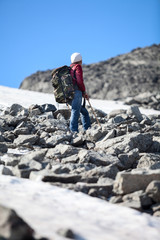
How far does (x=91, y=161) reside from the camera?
18.3 ft

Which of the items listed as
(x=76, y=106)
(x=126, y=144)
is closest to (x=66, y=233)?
(x=126, y=144)

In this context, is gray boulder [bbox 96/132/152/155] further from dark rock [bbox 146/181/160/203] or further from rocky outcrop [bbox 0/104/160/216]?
dark rock [bbox 146/181/160/203]

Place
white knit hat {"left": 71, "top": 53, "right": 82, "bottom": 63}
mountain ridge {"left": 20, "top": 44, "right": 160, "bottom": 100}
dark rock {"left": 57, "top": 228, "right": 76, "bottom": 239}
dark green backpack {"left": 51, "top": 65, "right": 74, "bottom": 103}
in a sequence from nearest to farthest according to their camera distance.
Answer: dark rock {"left": 57, "top": 228, "right": 76, "bottom": 239} < dark green backpack {"left": 51, "top": 65, "right": 74, "bottom": 103} < white knit hat {"left": 71, "top": 53, "right": 82, "bottom": 63} < mountain ridge {"left": 20, "top": 44, "right": 160, "bottom": 100}

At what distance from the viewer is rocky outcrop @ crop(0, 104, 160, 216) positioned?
13.5 feet

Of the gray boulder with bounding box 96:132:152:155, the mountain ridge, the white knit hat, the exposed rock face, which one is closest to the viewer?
the gray boulder with bounding box 96:132:152:155

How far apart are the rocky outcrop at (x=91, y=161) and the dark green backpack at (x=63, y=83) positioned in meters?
0.87

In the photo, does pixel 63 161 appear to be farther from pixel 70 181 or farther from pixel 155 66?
pixel 155 66

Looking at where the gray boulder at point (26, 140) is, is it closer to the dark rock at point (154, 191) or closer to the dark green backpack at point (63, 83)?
the dark green backpack at point (63, 83)

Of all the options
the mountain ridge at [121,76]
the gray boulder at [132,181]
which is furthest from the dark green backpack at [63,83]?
the mountain ridge at [121,76]

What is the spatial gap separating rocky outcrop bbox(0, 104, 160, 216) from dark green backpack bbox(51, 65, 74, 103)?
0.87 metres

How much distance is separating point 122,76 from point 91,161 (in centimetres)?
6404

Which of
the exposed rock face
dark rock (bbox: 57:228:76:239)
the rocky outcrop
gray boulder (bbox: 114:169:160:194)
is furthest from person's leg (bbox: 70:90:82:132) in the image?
the exposed rock face

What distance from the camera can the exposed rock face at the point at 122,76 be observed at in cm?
6450

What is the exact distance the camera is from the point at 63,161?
561 centimetres
